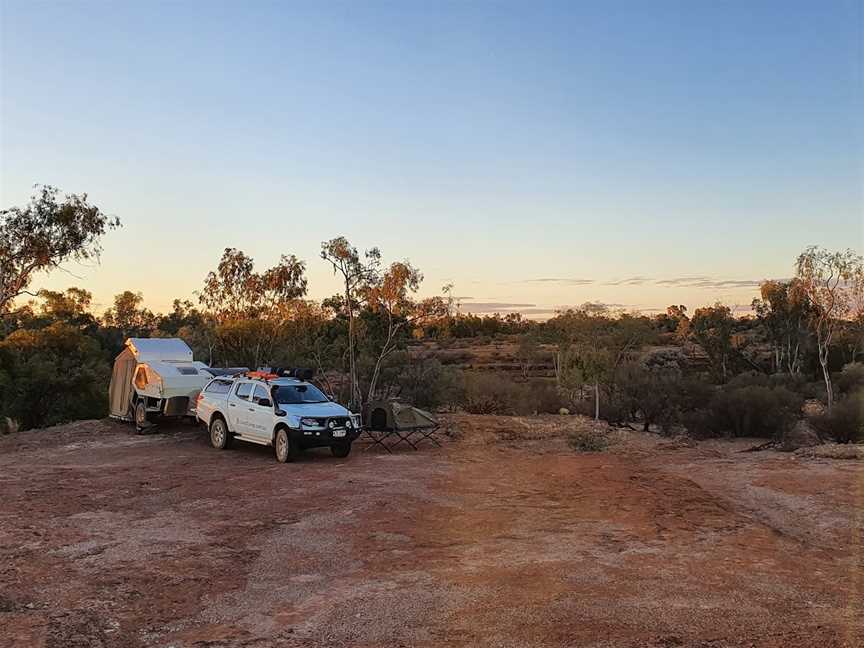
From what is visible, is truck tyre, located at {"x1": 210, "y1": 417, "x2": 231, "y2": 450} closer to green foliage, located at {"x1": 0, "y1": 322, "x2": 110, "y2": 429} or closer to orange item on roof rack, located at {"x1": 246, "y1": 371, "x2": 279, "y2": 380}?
orange item on roof rack, located at {"x1": 246, "y1": 371, "x2": 279, "y2": 380}

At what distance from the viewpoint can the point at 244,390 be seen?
1681cm

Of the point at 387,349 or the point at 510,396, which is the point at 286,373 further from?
the point at 510,396

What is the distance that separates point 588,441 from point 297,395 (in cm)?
787

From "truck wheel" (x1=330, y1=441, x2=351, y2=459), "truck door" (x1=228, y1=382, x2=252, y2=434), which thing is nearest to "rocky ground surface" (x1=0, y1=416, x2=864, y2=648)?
"truck wheel" (x1=330, y1=441, x2=351, y2=459)

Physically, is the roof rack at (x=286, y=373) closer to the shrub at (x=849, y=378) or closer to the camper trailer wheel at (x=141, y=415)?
the camper trailer wheel at (x=141, y=415)

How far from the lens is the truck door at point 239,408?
16.7m

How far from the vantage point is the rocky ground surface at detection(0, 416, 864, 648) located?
19.8 ft

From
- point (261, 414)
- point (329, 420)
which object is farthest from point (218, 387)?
point (329, 420)

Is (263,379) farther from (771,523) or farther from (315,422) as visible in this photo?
(771,523)

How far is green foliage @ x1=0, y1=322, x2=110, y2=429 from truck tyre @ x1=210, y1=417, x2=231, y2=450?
14436 millimetres

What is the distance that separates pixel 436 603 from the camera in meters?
6.59

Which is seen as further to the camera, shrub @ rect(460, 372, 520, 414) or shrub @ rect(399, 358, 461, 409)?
shrub @ rect(399, 358, 461, 409)

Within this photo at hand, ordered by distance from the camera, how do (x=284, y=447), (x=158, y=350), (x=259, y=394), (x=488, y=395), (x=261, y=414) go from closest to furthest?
(x=284, y=447)
(x=261, y=414)
(x=259, y=394)
(x=158, y=350)
(x=488, y=395)

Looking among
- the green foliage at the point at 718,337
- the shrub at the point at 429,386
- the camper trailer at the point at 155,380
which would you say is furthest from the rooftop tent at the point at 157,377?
the green foliage at the point at 718,337
